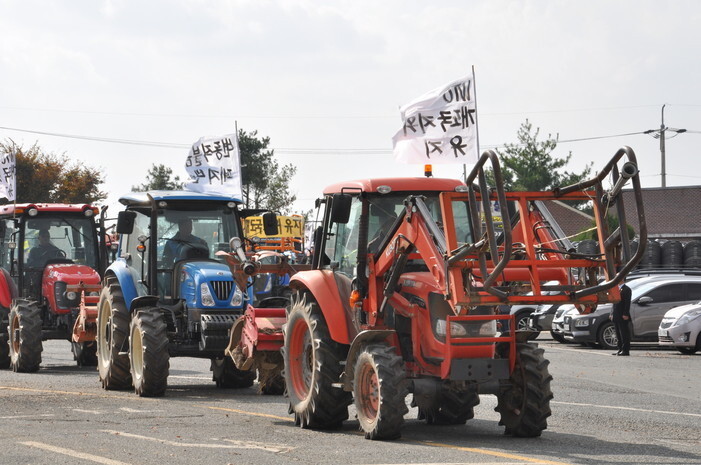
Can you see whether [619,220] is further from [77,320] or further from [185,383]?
[77,320]

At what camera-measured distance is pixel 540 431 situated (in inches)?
470

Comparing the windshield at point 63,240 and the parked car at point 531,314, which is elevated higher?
the windshield at point 63,240

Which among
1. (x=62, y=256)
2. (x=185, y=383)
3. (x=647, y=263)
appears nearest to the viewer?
(x=185, y=383)

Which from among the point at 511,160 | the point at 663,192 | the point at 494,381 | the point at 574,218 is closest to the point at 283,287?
the point at 494,381

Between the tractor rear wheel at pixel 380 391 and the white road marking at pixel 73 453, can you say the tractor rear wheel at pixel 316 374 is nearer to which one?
the tractor rear wheel at pixel 380 391

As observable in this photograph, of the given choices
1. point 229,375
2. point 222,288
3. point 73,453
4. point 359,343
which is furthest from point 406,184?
point 229,375

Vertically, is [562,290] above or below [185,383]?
above

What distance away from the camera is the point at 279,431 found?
498 inches

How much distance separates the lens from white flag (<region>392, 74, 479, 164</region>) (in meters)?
19.4

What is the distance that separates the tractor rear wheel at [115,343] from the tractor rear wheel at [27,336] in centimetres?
298

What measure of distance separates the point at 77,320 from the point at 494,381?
417 inches

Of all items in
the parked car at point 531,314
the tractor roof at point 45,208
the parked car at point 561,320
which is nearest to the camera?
the tractor roof at point 45,208

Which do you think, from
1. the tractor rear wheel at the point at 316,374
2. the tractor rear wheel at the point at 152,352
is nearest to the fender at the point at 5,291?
the tractor rear wheel at the point at 152,352

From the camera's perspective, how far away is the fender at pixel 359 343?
462 inches
